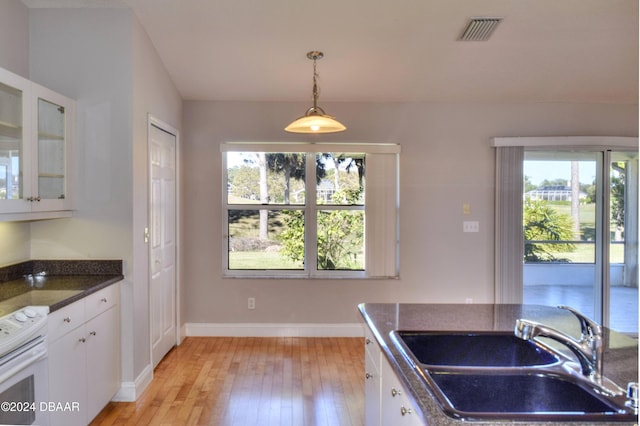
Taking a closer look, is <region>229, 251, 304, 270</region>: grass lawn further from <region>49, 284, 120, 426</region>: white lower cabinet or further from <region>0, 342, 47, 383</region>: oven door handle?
<region>0, 342, 47, 383</region>: oven door handle

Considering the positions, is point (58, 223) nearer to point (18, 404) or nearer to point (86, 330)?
point (86, 330)

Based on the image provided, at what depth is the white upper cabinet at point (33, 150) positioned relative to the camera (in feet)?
7.30

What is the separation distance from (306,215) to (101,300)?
7.17 ft

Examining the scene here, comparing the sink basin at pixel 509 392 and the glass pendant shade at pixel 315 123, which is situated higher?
the glass pendant shade at pixel 315 123

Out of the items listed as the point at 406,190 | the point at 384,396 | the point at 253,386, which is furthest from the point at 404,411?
the point at 406,190

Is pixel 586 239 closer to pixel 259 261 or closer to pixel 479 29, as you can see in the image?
pixel 479 29

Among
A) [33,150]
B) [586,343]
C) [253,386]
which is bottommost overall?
[253,386]

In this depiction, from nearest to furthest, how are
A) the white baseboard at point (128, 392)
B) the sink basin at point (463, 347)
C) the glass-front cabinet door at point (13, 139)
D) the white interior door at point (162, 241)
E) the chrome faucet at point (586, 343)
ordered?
the chrome faucet at point (586, 343)
the sink basin at point (463, 347)
the glass-front cabinet door at point (13, 139)
the white baseboard at point (128, 392)
the white interior door at point (162, 241)

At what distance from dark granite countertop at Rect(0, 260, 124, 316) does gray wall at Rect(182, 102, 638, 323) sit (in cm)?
135

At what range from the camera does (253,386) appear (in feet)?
10.1

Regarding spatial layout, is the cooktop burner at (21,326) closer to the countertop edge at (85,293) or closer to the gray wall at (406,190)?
the countertop edge at (85,293)

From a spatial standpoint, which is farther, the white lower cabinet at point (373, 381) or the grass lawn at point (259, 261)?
the grass lawn at point (259, 261)

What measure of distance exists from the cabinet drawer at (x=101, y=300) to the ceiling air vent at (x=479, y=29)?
3.21 meters

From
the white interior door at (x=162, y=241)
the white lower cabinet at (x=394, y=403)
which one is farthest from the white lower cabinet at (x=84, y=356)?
the white lower cabinet at (x=394, y=403)
